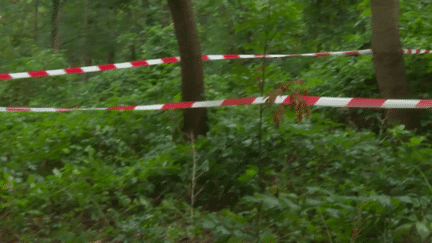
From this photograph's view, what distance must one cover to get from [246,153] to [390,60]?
7.07 feet

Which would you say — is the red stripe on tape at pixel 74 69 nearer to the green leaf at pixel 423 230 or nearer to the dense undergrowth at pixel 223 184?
the dense undergrowth at pixel 223 184

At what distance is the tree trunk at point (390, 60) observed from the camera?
586 cm

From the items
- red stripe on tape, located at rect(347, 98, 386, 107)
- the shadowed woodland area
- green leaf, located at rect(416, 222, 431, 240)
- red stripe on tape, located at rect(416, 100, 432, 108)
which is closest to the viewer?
green leaf, located at rect(416, 222, 431, 240)

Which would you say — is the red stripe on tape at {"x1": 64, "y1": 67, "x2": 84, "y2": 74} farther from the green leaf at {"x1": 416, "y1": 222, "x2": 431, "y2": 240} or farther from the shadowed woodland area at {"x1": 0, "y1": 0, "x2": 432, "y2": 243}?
the green leaf at {"x1": 416, "y1": 222, "x2": 431, "y2": 240}

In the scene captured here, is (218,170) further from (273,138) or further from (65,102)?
(65,102)

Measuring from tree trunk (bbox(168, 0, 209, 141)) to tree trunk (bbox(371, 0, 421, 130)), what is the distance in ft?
6.73

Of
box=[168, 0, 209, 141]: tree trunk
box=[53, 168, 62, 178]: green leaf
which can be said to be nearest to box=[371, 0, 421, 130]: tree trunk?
box=[168, 0, 209, 141]: tree trunk

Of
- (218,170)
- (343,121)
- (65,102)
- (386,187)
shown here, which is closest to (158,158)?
(218,170)

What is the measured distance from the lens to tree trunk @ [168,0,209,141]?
234 inches

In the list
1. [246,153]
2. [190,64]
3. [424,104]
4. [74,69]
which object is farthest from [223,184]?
[74,69]

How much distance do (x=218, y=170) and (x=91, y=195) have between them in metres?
1.18

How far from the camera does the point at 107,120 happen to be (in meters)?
7.00

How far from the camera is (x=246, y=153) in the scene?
5031mm

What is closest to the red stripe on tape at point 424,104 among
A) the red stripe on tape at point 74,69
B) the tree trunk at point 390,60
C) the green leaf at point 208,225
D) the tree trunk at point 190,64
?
the tree trunk at point 390,60
